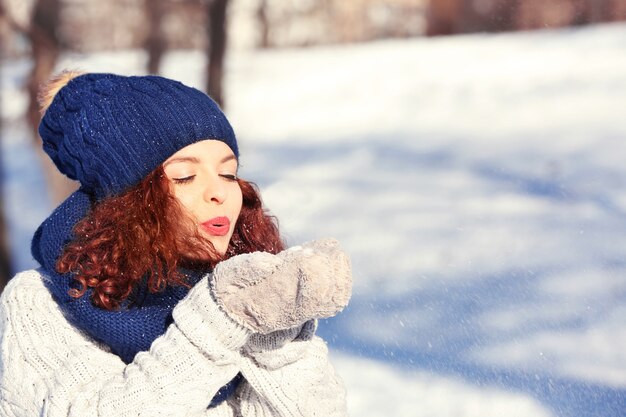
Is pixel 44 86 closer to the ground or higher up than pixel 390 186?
higher up

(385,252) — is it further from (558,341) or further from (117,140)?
(117,140)

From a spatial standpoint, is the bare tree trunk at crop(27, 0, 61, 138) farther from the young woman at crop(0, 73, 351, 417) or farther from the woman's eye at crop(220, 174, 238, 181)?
the woman's eye at crop(220, 174, 238, 181)

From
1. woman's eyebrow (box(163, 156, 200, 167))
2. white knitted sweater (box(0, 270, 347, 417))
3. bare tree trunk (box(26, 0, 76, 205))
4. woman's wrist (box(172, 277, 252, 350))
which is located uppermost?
woman's eyebrow (box(163, 156, 200, 167))

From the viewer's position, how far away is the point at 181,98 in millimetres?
2031

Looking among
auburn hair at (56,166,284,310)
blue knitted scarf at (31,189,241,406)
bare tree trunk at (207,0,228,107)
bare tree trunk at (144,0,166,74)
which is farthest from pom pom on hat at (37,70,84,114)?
bare tree trunk at (144,0,166,74)

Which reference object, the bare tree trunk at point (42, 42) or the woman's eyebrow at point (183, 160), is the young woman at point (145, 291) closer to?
the woman's eyebrow at point (183, 160)

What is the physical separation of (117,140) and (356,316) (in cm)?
216

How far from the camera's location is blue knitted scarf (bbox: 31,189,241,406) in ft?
6.04

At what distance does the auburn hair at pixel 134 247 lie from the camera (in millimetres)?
1894

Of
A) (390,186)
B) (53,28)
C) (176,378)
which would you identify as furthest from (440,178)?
(176,378)

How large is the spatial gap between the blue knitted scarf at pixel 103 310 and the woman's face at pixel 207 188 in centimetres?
11

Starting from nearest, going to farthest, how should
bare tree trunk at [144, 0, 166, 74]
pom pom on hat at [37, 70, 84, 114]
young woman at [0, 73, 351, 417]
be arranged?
1. young woman at [0, 73, 351, 417]
2. pom pom on hat at [37, 70, 84, 114]
3. bare tree trunk at [144, 0, 166, 74]

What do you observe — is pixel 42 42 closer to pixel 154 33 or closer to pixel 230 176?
pixel 154 33

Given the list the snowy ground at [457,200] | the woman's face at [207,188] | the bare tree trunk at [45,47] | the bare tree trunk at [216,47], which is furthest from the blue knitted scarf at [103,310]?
the bare tree trunk at [216,47]
